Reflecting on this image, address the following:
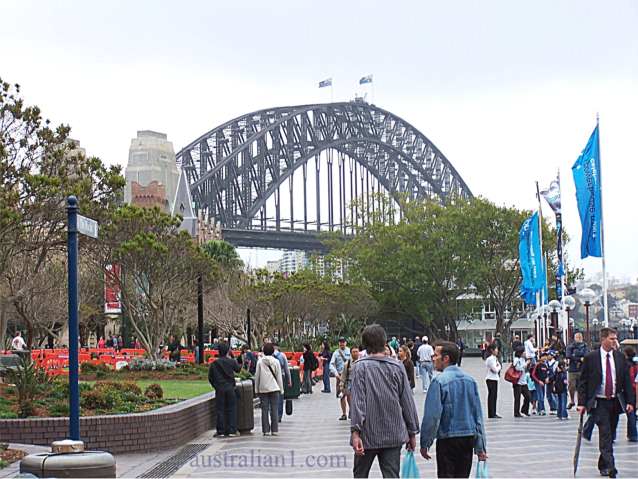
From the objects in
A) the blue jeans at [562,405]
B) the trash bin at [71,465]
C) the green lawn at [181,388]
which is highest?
the trash bin at [71,465]

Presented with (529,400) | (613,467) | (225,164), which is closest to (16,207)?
(529,400)

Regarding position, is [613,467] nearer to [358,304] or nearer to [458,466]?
[458,466]

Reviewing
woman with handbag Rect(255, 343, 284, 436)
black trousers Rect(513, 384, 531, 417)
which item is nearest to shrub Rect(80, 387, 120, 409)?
woman with handbag Rect(255, 343, 284, 436)

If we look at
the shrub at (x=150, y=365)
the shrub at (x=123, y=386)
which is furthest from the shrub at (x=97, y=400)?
the shrub at (x=150, y=365)

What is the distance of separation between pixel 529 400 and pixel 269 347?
6000 mm

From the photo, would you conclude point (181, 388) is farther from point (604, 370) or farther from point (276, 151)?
point (276, 151)

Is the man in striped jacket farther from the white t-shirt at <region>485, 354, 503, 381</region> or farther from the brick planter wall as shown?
the white t-shirt at <region>485, 354, 503, 381</region>

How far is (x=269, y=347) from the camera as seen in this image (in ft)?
58.2

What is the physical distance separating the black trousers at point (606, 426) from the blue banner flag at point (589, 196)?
11.8 metres

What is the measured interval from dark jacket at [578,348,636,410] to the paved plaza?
867mm

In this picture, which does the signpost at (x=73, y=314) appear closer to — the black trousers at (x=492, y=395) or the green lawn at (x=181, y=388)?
the green lawn at (x=181, y=388)

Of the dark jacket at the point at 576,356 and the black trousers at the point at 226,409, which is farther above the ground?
the dark jacket at the point at 576,356

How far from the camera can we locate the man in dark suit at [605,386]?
1211 cm

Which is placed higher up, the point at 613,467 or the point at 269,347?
the point at 269,347
